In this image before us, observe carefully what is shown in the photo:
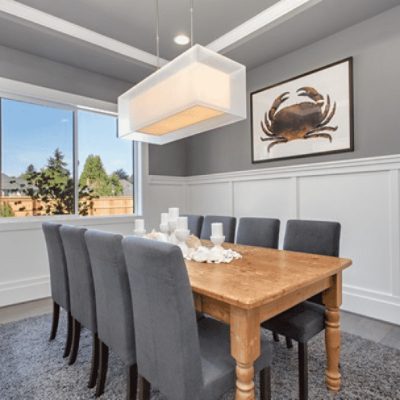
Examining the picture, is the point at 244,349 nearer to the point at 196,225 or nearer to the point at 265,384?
the point at 265,384

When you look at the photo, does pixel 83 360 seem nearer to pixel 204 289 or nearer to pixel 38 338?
pixel 38 338

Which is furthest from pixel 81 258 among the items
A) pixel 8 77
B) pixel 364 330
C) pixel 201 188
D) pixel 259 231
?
pixel 201 188

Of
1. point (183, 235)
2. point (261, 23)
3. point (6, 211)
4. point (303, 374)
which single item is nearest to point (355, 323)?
point (303, 374)

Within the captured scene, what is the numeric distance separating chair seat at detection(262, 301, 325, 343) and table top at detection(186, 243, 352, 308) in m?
0.28

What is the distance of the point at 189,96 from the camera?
68.9 inches

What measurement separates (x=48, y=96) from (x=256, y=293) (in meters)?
3.27

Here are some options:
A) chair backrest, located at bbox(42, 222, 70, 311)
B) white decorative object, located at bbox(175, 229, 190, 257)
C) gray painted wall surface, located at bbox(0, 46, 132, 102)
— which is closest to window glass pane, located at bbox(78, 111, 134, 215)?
gray painted wall surface, located at bbox(0, 46, 132, 102)

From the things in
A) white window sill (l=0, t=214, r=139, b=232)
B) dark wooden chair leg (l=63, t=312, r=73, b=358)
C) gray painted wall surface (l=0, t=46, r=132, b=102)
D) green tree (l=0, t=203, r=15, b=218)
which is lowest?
dark wooden chair leg (l=63, t=312, r=73, b=358)

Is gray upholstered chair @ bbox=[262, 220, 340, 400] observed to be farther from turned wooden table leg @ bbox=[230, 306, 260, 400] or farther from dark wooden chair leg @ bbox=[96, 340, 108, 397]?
dark wooden chair leg @ bbox=[96, 340, 108, 397]

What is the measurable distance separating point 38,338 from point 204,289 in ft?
5.93

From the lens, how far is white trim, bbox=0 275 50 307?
306 centimetres

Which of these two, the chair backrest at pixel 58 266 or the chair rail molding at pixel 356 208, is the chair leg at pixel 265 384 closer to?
the chair backrest at pixel 58 266

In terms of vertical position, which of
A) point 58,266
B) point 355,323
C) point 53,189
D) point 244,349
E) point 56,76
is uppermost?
point 56,76

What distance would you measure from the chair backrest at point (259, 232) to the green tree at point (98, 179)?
2117 mm
